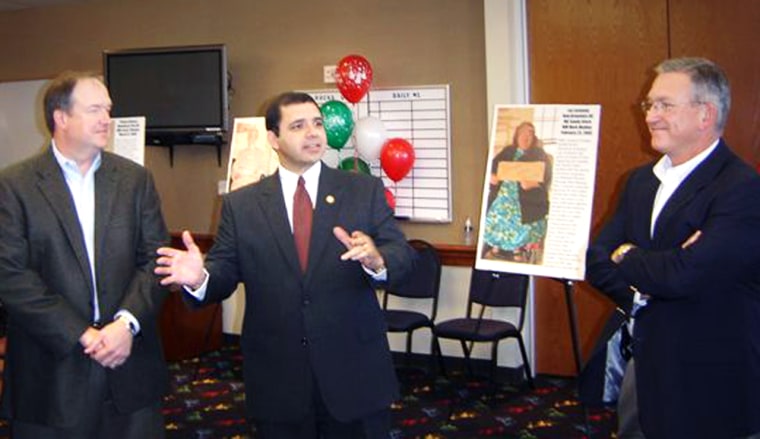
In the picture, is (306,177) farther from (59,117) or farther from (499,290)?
(499,290)

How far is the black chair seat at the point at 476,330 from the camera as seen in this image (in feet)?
14.2

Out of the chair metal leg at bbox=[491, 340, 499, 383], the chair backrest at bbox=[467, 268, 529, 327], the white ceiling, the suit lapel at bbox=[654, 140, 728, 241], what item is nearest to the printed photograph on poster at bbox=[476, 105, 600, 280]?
the suit lapel at bbox=[654, 140, 728, 241]

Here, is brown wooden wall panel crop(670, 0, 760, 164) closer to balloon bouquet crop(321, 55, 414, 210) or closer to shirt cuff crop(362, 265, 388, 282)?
balloon bouquet crop(321, 55, 414, 210)

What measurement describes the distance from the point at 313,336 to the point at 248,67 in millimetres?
4021

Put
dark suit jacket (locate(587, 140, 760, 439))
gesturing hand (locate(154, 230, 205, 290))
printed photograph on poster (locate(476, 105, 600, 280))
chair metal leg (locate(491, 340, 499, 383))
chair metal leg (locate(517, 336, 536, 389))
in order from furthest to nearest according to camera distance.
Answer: chair metal leg (locate(491, 340, 499, 383))
chair metal leg (locate(517, 336, 536, 389))
printed photograph on poster (locate(476, 105, 600, 280))
gesturing hand (locate(154, 230, 205, 290))
dark suit jacket (locate(587, 140, 760, 439))

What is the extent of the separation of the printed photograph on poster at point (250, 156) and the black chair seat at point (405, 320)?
3.95 feet

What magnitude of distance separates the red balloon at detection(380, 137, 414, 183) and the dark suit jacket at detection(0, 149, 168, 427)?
103 inches

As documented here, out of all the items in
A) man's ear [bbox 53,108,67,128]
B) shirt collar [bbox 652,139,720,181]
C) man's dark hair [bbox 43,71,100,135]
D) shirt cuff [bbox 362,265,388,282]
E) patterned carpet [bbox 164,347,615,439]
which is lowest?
patterned carpet [bbox 164,347,615,439]

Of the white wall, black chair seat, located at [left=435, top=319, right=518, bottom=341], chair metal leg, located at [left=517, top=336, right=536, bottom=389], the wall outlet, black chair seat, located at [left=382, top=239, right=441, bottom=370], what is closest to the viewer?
black chair seat, located at [left=435, top=319, right=518, bottom=341]

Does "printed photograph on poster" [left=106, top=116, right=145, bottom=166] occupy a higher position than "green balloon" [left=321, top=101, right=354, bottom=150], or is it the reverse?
"green balloon" [left=321, top=101, right=354, bottom=150]

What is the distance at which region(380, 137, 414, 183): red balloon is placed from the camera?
489 centimetres

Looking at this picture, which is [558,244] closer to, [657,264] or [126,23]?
[657,264]

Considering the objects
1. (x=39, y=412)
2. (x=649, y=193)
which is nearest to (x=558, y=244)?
(x=649, y=193)

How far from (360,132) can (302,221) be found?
2.75 m
